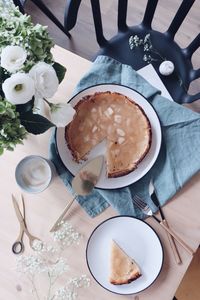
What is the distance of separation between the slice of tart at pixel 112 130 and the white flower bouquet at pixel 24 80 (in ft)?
0.75

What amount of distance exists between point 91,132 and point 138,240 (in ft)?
1.00

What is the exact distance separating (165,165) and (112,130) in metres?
0.17

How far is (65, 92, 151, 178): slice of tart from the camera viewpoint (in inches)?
42.0

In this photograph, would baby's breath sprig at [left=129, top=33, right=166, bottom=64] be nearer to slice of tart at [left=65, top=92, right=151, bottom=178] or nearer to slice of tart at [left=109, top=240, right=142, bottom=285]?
slice of tart at [left=65, top=92, right=151, bottom=178]

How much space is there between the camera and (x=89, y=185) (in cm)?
104

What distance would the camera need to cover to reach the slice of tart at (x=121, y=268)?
990 millimetres

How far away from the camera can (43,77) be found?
2.52 ft

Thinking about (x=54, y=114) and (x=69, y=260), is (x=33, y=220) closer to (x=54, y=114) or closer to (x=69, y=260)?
(x=69, y=260)

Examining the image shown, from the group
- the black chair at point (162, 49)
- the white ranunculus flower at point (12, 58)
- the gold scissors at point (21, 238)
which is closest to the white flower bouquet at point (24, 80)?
the white ranunculus flower at point (12, 58)

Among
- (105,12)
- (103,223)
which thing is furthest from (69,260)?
(105,12)

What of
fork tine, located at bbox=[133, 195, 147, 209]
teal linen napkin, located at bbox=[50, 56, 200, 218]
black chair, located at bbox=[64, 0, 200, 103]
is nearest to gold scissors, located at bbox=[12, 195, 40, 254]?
teal linen napkin, located at bbox=[50, 56, 200, 218]

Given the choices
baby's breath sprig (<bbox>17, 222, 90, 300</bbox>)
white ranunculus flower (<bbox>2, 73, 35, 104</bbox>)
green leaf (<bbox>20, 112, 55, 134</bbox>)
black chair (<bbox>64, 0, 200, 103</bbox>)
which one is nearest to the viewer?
white ranunculus flower (<bbox>2, 73, 35, 104</bbox>)

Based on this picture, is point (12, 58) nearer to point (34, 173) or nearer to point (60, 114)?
A: point (60, 114)

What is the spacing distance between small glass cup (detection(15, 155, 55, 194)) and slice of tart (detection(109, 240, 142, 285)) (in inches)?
9.5
